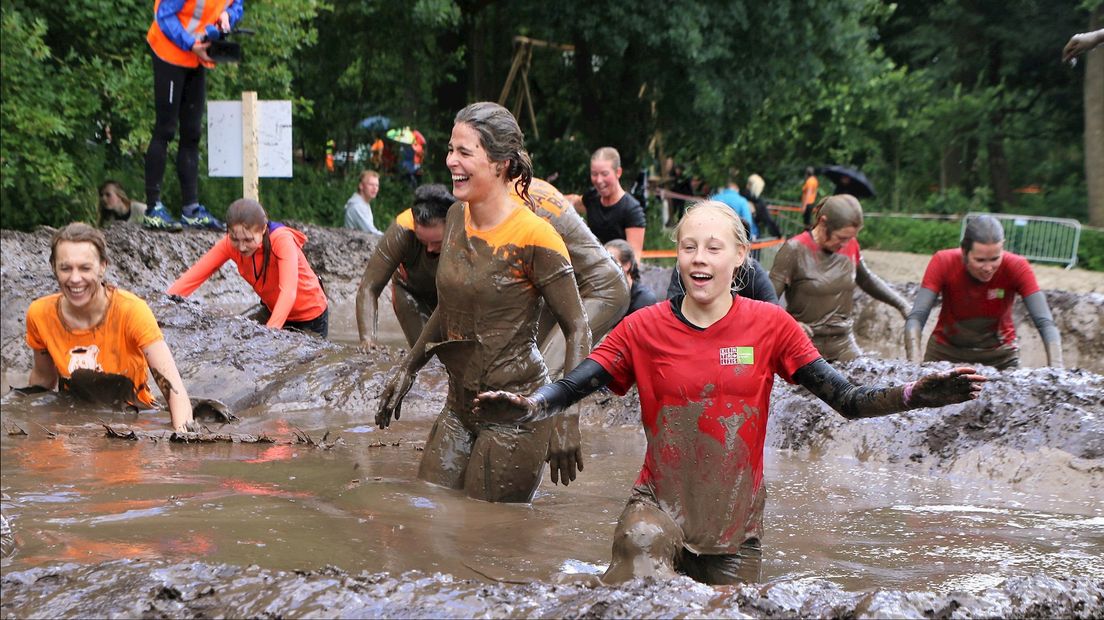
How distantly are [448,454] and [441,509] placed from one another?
0.40m

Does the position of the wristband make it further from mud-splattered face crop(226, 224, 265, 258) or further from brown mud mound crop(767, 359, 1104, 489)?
mud-splattered face crop(226, 224, 265, 258)

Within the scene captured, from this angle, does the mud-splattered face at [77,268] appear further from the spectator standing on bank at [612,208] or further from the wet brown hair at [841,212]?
the wet brown hair at [841,212]

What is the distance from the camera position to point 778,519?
5.83 metres

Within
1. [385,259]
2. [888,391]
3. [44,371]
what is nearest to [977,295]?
[385,259]

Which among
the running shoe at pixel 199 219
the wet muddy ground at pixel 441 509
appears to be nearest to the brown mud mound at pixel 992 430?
the wet muddy ground at pixel 441 509

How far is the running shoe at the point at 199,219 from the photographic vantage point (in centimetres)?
1272

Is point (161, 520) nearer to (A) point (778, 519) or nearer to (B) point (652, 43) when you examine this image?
(A) point (778, 519)

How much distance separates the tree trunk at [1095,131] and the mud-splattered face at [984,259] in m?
19.2

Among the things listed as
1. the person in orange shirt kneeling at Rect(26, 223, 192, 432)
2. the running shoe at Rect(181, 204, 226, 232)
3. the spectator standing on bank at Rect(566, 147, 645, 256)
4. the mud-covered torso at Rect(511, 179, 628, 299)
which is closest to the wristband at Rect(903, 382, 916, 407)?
the mud-covered torso at Rect(511, 179, 628, 299)

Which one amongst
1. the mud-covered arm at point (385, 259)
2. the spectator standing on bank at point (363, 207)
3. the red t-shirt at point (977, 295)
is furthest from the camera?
the spectator standing on bank at point (363, 207)

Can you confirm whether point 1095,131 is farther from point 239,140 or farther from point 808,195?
point 239,140

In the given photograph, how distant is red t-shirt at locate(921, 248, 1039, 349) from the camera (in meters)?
8.11

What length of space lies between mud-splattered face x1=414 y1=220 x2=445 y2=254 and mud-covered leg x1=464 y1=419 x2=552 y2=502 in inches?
66.5

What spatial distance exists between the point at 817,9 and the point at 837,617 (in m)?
19.1
